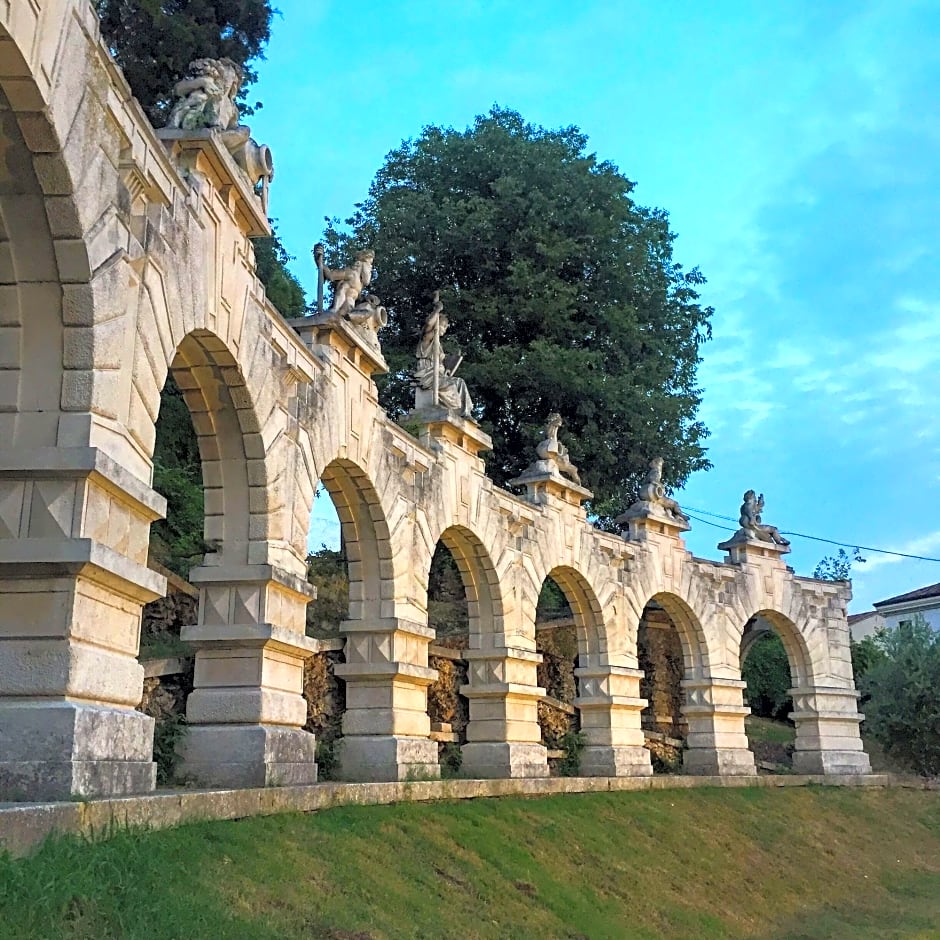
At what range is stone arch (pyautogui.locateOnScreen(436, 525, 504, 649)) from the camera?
45.2ft

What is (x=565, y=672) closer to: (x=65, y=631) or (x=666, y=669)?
(x=666, y=669)

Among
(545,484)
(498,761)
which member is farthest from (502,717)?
(545,484)

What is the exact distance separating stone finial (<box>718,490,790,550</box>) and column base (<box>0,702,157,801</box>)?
1532 centimetres

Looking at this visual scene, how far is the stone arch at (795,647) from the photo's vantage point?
65.0 feet

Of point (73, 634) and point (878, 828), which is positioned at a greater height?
point (73, 634)

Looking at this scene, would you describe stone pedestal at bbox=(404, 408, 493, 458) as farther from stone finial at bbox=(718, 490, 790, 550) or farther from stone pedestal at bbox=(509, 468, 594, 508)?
stone finial at bbox=(718, 490, 790, 550)

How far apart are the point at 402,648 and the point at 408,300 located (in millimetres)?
13118

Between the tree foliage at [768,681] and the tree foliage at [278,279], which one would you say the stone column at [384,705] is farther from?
the tree foliage at [768,681]

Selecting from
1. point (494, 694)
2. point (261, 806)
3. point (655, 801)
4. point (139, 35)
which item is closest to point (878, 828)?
point (655, 801)

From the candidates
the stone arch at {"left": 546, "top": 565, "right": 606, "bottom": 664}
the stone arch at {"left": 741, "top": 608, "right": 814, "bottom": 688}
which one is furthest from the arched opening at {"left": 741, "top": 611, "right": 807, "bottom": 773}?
the stone arch at {"left": 546, "top": 565, "right": 606, "bottom": 664}

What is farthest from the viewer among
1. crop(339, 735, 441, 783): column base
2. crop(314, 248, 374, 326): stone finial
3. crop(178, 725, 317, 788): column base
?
crop(314, 248, 374, 326): stone finial

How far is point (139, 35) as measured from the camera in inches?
679

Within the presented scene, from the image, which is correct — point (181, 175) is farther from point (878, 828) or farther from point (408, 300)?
→ point (408, 300)

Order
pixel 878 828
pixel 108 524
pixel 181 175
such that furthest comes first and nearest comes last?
pixel 878 828 < pixel 181 175 < pixel 108 524
